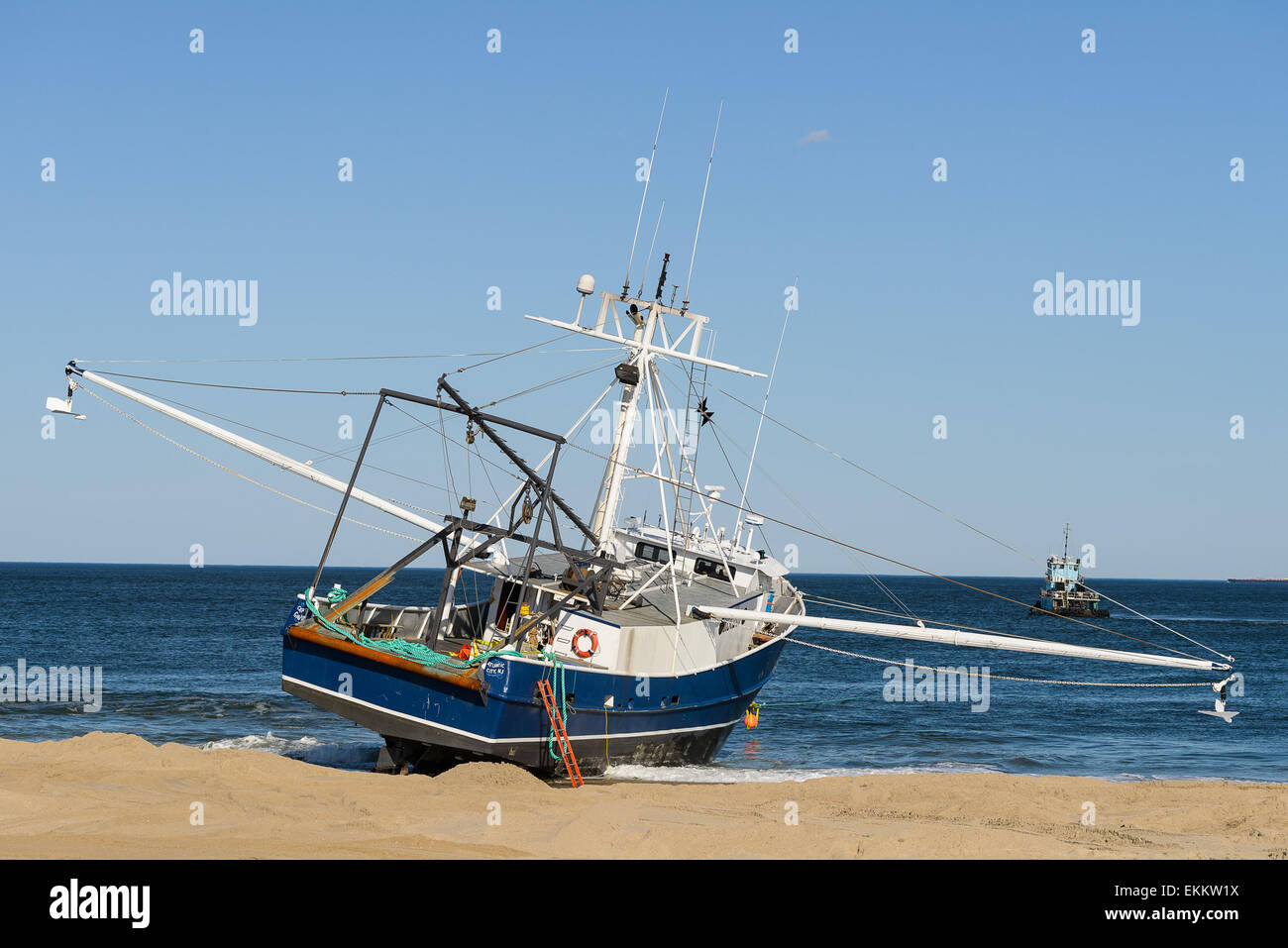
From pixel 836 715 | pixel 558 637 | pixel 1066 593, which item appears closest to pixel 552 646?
pixel 558 637

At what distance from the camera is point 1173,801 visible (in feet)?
69.5

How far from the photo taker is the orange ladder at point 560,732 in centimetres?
2250

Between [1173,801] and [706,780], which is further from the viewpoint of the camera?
[706,780]

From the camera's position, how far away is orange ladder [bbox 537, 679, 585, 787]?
2250cm

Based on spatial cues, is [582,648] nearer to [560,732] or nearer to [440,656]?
[560,732]

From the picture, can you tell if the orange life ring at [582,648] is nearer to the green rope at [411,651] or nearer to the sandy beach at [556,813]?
the green rope at [411,651]

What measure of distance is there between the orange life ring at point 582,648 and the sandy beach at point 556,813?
8.63 feet

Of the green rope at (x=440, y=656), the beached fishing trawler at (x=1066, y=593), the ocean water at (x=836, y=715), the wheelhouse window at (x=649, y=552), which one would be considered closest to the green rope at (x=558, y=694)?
the green rope at (x=440, y=656)
